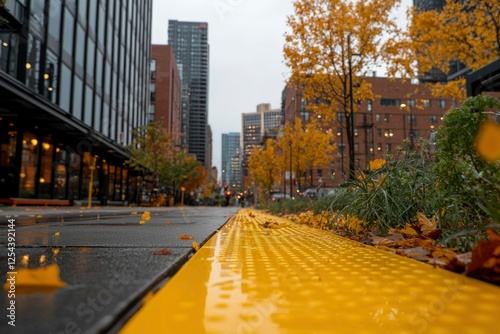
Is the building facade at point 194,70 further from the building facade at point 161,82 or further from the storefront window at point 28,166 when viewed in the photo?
the storefront window at point 28,166

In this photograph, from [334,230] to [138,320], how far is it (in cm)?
373

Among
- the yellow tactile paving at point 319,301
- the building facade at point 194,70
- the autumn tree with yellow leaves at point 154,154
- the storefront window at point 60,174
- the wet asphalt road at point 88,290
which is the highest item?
the building facade at point 194,70

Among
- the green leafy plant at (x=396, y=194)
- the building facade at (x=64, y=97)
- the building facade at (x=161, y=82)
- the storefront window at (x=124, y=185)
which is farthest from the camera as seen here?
the building facade at (x=161, y=82)

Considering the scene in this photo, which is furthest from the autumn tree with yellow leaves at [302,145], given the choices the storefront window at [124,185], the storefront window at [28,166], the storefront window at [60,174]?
the storefront window at [124,185]

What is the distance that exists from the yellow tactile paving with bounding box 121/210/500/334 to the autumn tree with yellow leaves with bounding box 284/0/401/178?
33.4ft

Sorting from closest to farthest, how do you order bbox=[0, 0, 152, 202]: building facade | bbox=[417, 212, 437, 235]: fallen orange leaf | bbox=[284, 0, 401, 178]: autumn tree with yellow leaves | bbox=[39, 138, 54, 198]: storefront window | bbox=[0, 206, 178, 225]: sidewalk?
1. bbox=[417, 212, 437, 235]: fallen orange leaf
2. bbox=[0, 206, 178, 225]: sidewalk
3. bbox=[284, 0, 401, 178]: autumn tree with yellow leaves
4. bbox=[0, 0, 152, 202]: building facade
5. bbox=[39, 138, 54, 198]: storefront window

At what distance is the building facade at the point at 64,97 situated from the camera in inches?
637

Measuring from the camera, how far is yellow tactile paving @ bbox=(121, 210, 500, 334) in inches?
37.4

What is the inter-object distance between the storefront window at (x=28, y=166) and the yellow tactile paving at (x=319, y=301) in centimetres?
1938

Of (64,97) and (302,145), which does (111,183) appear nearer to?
(64,97)

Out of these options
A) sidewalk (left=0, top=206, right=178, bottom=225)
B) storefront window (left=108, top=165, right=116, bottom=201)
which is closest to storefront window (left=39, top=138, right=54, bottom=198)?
sidewalk (left=0, top=206, right=178, bottom=225)

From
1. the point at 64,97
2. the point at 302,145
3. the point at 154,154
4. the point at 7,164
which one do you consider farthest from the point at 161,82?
the point at 7,164

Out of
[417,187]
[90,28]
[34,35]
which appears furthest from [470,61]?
[90,28]

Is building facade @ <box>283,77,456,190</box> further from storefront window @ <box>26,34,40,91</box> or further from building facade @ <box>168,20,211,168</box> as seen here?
building facade @ <box>168,20,211,168</box>
